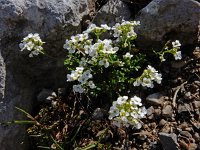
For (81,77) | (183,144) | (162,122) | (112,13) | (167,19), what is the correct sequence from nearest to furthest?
(81,77), (183,144), (162,122), (167,19), (112,13)

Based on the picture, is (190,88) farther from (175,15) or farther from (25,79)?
(25,79)

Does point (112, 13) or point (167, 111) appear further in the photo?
point (112, 13)

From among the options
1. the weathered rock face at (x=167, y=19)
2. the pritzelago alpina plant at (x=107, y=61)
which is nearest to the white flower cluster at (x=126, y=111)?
the pritzelago alpina plant at (x=107, y=61)

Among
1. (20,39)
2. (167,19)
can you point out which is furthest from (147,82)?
(20,39)


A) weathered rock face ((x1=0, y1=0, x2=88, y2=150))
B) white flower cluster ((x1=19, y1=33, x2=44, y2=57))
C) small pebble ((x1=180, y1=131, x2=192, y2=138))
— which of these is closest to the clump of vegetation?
white flower cluster ((x1=19, y1=33, x2=44, y2=57))

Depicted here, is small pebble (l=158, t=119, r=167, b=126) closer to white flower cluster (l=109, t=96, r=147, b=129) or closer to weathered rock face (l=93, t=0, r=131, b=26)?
white flower cluster (l=109, t=96, r=147, b=129)

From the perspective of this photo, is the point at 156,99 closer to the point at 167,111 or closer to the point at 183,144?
the point at 167,111
